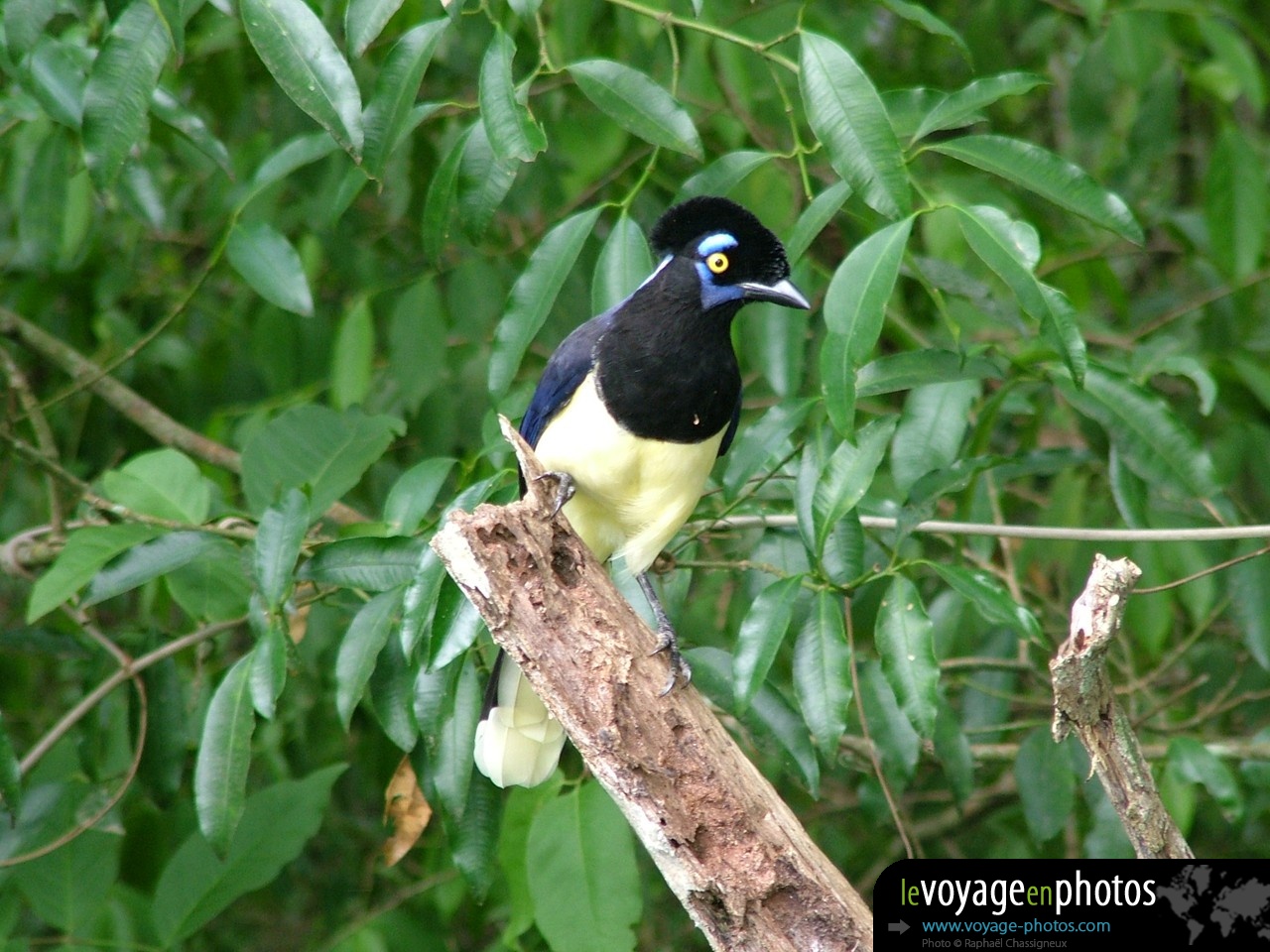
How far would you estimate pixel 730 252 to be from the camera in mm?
3160

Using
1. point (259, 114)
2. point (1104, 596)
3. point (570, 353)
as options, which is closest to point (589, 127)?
point (570, 353)

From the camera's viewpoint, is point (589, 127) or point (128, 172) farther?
point (589, 127)

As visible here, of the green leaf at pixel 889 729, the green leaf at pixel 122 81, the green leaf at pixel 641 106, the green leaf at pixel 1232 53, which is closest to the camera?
the green leaf at pixel 122 81

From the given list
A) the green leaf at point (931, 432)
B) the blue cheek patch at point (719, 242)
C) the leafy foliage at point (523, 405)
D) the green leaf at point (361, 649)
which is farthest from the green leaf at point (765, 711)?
the blue cheek patch at point (719, 242)

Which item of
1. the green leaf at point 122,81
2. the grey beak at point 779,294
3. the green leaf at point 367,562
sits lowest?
the green leaf at point 367,562

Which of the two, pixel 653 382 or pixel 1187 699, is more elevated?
pixel 653 382

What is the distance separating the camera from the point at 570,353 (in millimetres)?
3309

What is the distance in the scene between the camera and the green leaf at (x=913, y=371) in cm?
288

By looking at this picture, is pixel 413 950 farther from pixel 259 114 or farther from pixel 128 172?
pixel 259 114

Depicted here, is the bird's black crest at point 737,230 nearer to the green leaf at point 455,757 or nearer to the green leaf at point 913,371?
the green leaf at point 913,371

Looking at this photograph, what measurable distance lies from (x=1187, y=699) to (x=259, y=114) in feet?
13.3

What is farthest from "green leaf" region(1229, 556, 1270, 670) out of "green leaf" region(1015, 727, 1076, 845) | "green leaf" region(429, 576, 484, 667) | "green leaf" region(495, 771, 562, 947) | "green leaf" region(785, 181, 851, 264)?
"green leaf" region(429, 576, 484, 667)

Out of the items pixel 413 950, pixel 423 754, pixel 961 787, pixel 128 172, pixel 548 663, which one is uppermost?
pixel 128 172

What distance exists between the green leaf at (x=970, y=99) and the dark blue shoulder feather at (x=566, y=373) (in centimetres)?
85
